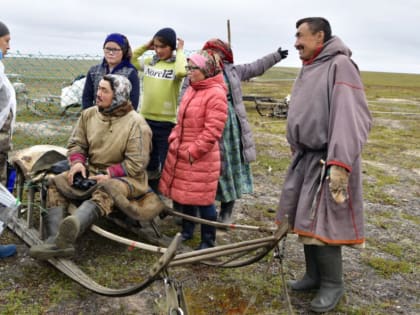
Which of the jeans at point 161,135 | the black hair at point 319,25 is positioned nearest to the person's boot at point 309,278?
the black hair at point 319,25

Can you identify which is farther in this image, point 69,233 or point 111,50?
point 111,50

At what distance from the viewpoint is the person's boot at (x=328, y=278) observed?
341cm

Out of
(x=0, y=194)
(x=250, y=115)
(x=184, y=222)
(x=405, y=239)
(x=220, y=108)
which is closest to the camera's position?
(x=0, y=194)

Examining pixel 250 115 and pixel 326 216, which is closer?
pixel 326 216

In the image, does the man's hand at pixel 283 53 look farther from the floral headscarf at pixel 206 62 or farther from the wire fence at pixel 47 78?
the wire fence at pixel 47 78

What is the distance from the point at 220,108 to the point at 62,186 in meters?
1.54

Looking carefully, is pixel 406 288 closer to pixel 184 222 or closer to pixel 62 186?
pixel 184 222

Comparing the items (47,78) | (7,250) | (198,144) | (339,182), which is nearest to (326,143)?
(339,182)

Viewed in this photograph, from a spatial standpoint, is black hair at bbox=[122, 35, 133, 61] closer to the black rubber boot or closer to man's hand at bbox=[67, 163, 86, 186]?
man's hand at bbox=[67, 163, 86, 186]

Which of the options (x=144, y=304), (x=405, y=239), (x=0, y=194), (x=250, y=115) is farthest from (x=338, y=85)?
(x=250, y=115)

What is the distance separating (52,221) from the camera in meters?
3.86

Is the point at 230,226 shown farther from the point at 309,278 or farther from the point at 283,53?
the point at 283,53

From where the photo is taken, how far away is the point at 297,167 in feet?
11.4

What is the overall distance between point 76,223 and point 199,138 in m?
1.28
